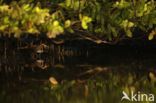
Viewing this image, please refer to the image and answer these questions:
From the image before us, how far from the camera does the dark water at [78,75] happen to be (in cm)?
508

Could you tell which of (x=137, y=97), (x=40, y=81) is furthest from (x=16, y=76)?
(x=137, y=97)

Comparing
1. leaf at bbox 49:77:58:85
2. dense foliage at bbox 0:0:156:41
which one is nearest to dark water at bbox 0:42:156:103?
leaf at bbox 49:77:58:85

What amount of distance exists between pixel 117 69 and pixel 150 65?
52 cm

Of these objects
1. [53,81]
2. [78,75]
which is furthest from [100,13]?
[78,75]

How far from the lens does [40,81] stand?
580cm

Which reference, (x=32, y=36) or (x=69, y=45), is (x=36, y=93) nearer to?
(x=32, y=36)

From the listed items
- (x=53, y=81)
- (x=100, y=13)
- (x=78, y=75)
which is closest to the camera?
(x=100, y=13)

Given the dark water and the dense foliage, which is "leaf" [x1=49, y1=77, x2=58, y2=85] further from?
the dense foliage

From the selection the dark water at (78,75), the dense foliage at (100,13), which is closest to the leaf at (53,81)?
the dark water at (78,75)

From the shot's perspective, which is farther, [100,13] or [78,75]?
[78,75]

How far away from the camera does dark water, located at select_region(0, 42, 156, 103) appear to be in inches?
200

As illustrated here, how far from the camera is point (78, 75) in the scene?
20.0 ft

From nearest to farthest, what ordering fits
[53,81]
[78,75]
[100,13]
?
[100,13] < [53,81] < [78,75]

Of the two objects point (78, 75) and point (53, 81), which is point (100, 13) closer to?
point (53, 81)
